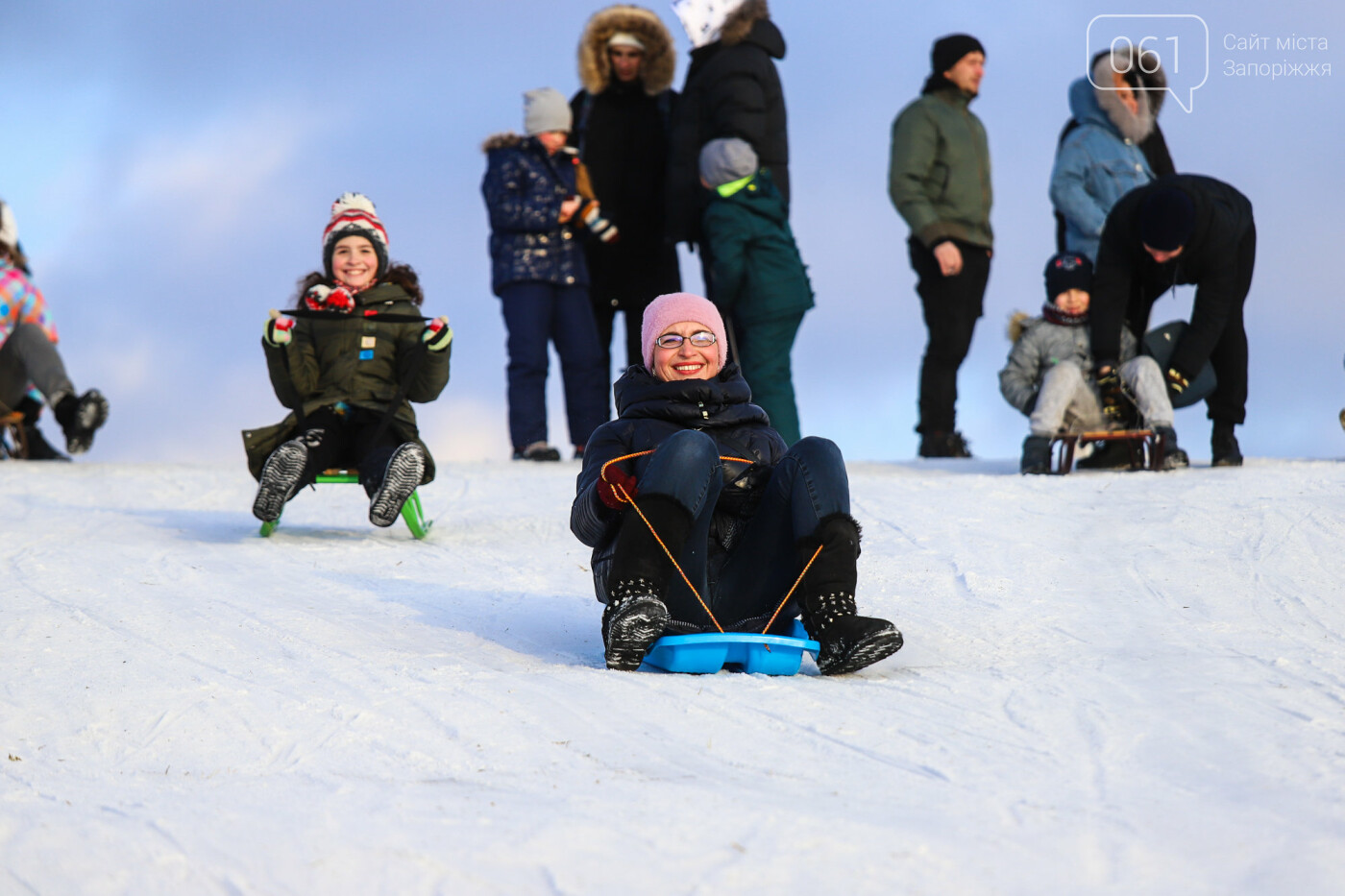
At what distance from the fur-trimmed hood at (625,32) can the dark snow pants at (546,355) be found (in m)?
1.23

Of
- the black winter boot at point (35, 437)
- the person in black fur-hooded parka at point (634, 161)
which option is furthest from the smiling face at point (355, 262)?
the black winter boot at point (35, 437)

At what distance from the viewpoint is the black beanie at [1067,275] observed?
757cm

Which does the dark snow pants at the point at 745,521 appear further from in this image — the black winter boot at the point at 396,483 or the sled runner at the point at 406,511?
the sled runner at the point at 406,511

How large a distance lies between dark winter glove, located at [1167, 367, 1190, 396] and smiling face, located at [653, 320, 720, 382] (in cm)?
439

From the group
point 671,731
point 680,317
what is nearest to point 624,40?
point 680,317

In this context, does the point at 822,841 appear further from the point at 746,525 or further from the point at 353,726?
the point at 746,525

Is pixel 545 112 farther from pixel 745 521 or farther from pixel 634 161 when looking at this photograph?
pixel 745 521

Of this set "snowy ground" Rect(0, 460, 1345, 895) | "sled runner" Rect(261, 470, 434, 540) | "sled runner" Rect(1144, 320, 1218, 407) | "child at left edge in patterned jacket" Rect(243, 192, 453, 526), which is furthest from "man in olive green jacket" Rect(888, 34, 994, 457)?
"sled runner" Rect(261, 470, 434, 540)

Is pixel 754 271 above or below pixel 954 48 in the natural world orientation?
below

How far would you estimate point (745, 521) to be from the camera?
3641 mm

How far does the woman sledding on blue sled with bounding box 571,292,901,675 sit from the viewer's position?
3.31 metres

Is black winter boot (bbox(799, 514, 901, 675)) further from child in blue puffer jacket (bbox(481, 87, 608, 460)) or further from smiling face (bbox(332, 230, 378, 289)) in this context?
child in blue puffer jacket (bbox(481, 87, 608, 460))

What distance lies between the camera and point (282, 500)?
575 cm

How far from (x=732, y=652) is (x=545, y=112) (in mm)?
5408
